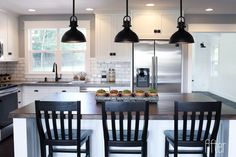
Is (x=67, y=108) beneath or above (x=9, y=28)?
beneath

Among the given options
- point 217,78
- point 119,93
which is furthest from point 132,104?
point 217,78

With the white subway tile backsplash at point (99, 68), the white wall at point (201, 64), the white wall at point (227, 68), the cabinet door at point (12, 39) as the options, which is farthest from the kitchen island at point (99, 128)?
the white wall at point (201, 64)

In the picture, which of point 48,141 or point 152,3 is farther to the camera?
point 152,3

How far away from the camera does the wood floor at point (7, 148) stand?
4262 mm

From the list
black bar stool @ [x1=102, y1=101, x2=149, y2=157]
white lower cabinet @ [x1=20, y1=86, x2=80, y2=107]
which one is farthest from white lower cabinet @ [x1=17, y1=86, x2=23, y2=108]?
black bar stool @ [x1=102, y1=101, x2=149, y2=157]

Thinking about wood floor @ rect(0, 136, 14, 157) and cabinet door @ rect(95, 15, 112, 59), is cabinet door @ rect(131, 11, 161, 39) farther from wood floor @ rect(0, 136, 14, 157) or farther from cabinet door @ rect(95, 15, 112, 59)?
wood floor @ rect(0, 136, 14, 157)

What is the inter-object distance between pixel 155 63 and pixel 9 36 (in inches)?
121

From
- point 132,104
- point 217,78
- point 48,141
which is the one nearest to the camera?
point 132,104

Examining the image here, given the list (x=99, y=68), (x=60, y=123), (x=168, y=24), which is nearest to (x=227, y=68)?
(x=168, y=24)

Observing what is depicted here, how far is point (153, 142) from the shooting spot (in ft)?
10.5

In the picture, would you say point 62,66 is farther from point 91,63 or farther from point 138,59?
point 138,59

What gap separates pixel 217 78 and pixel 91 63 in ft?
21.9

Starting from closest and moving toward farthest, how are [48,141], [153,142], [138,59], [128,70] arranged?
[48,141] < [153,142] < [138,59] < [128,70]

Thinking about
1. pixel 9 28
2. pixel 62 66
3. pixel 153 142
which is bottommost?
pixel 153 142
